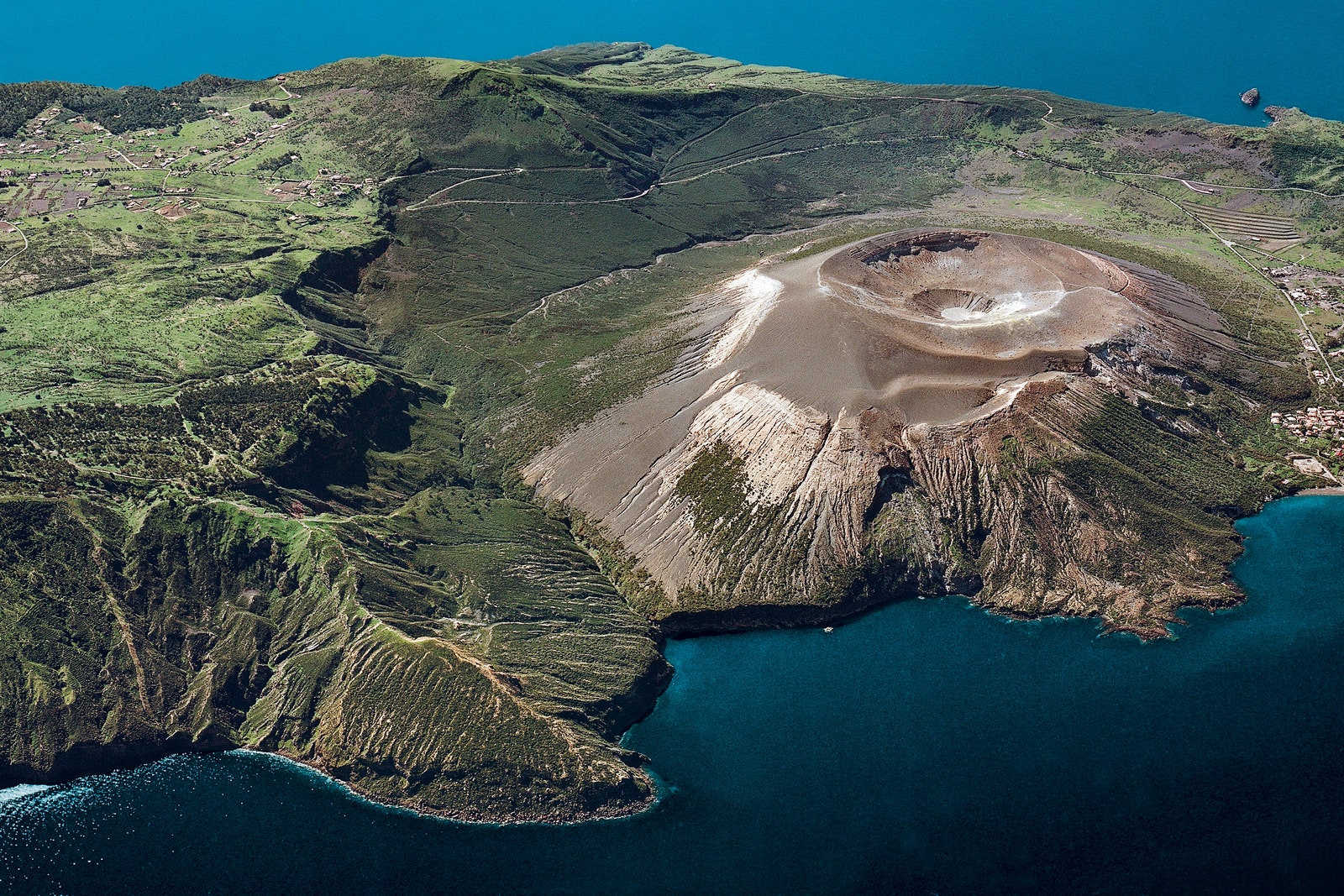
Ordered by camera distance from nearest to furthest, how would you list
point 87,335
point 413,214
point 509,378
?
point 87,335
point 509,378
point 413,214

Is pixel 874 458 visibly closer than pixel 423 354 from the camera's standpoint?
Yes

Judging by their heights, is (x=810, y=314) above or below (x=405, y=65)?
below

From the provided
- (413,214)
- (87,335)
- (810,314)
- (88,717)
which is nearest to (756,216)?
(413,214)

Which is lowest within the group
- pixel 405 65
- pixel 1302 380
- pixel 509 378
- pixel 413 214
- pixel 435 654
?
pixel 435 654

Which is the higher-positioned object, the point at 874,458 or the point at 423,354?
the point at 423,354

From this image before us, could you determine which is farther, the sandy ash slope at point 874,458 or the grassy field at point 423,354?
the sandy ash slope at point 874,458

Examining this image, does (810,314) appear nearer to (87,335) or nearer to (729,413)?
(729,413)

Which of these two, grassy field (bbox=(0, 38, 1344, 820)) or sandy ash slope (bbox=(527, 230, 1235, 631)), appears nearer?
grassy field (bbox=(0, 38, 1344, 820))

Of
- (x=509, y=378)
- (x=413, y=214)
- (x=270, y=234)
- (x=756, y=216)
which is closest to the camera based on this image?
(x=509, y=378)
